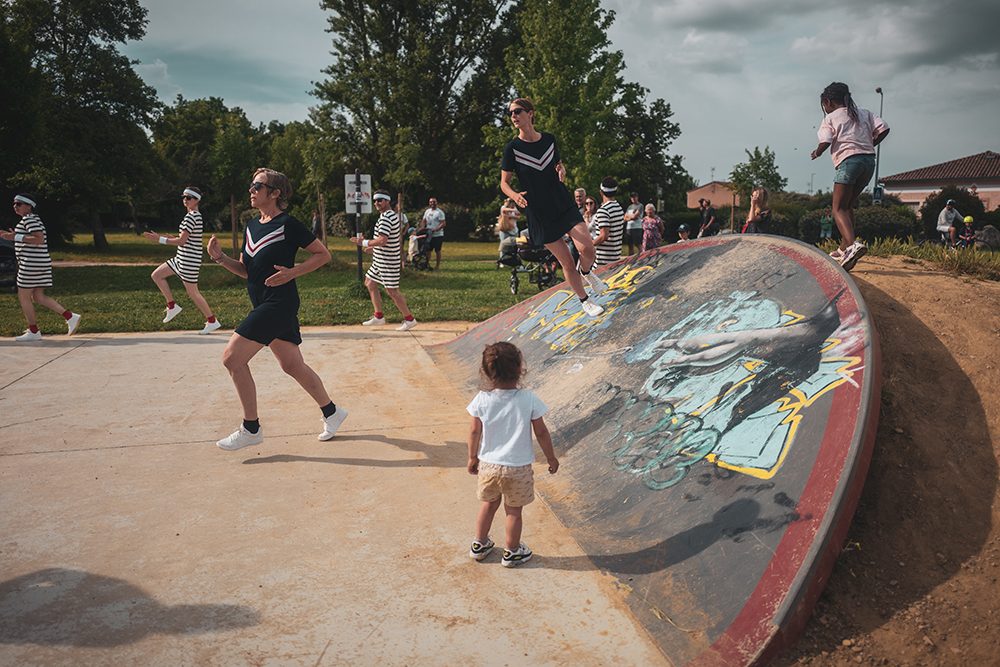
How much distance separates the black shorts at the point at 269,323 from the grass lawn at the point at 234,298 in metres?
6.41

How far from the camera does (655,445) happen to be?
4371mm

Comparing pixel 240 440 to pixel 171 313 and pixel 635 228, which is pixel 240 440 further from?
pixel 635 228

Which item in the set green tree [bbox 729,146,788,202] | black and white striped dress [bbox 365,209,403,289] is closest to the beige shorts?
black and white striped dress [bbox 365,209,403,289]

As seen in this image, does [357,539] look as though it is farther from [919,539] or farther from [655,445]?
[919,539]

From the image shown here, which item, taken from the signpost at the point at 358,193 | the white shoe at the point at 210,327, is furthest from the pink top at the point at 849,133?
the signpost at the point at 358,193

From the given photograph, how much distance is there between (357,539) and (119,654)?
1362mm

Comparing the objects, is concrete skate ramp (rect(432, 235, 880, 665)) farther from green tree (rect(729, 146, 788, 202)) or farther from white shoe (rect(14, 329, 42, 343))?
green tree (rect(729, 146, 788, 202))

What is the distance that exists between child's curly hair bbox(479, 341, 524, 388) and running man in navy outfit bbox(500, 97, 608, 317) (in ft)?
10.4

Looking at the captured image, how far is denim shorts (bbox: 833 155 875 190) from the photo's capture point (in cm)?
620

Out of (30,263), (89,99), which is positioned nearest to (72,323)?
(30,263)

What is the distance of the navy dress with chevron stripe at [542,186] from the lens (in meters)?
6.58

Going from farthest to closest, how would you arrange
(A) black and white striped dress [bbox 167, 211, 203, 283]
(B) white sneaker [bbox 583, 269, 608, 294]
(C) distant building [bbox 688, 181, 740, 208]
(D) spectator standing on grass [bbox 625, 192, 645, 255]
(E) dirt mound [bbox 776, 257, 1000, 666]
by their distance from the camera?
(C) distant building [bbox 688, 181, 740, 208] → (D) spectator standing on grass [bbox 625, 192, 645, 255] → (A) black and white striped dress [bbox 167, 211, 203, 283] → (B) white sneaker [bbox 583, 269, 608, 294] → (E) dirt mound [bbox 776, 257, 1000, 666]

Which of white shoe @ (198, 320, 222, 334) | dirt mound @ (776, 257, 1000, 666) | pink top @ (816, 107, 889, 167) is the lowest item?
white shoe @ (198, 320, 222, 334)

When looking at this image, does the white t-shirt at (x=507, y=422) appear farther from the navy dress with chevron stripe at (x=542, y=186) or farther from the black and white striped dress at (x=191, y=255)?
the black and white striped dress at (x=191, y=255)
